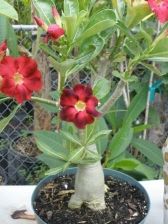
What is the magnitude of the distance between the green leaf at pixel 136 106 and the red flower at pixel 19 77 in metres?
1.06

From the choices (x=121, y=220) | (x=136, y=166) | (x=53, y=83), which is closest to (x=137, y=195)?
(x=121, y=220)

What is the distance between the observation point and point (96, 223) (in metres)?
0.92

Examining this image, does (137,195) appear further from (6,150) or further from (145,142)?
(6,150)

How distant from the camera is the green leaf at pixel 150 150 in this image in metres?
1.76

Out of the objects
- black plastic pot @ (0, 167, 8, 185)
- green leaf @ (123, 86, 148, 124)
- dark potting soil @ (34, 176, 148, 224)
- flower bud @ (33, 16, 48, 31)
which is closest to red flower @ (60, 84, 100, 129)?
flower bud @ (33, 16, 48, 31)

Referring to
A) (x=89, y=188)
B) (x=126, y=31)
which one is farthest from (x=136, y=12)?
(x=89, y=188)

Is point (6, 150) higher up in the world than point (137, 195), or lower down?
lower down

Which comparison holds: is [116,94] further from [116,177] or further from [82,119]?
[116,177]

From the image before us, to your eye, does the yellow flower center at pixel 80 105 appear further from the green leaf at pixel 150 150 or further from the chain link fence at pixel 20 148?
the chain link fence at pixel 20 148

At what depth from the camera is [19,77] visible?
72 cm

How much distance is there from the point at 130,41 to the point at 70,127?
22 centimetres

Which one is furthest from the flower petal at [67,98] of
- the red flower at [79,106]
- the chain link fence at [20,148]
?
the chain link fence at [20,148]

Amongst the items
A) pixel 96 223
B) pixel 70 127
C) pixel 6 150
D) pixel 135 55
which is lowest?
pixel 6 150

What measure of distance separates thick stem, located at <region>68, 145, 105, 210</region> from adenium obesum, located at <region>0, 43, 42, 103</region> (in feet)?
0.84
